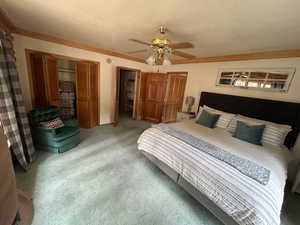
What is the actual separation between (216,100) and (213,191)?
241 cm

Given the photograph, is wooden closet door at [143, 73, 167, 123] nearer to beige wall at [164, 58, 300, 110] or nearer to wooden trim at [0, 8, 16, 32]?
beige wall at [164, 58, 300, 110]

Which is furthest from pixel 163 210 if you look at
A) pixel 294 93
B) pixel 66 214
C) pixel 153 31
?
pixel 294 93

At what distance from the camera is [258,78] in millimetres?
2676

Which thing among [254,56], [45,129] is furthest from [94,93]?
[254,56]

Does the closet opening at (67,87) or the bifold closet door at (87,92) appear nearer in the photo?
the bifold closet door at (87,92)

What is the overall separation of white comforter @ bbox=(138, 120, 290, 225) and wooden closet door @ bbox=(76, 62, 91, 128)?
7.52 ft

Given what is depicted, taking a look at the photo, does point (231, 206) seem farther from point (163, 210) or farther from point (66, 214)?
point (66, 214)

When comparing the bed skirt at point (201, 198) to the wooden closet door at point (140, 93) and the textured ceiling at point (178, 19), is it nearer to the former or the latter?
the textured ceiling at point (178, 19)

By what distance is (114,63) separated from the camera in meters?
3.87

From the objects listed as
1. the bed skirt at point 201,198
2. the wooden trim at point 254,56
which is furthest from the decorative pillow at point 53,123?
the wooden trim at point 254,56

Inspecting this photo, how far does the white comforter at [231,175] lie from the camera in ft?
3.70

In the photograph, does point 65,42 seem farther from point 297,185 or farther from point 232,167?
point 297,185

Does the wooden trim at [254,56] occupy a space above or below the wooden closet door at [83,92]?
above

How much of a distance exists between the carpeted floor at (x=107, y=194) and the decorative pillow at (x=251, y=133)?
3.04 feet
